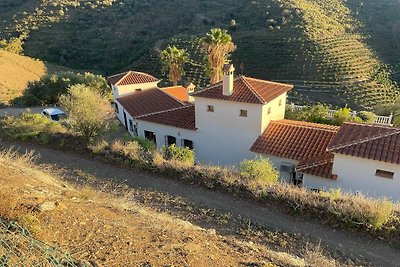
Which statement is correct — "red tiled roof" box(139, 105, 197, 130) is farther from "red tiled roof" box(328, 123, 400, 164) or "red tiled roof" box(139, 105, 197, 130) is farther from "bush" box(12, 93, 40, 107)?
"bush" box(12, 93, 40, 107)

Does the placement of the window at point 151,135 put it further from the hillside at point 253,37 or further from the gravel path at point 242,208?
the hillside at point 253,37

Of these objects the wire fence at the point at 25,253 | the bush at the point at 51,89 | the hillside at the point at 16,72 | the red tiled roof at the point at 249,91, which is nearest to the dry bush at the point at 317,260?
the wire fence at the point at 25,253

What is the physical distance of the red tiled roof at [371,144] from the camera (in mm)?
13742

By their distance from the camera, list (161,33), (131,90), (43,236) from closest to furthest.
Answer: (43,236) → (131,90) → (161,33)

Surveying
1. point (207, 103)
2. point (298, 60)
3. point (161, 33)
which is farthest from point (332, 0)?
point (207, 103)

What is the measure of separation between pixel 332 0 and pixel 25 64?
49.2m

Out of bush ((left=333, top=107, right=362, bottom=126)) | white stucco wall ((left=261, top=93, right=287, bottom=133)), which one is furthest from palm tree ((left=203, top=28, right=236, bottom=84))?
white stucco wall ((left=261, top=93, right=287, bottom=133))

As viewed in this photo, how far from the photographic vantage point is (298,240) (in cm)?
1002

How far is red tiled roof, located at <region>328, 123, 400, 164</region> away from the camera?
13.7 metres

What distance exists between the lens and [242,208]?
38.3 ft

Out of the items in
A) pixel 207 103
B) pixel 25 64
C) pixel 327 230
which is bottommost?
pixel 25 64

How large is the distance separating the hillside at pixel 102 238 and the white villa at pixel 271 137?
19.8ft

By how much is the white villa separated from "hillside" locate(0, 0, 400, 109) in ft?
62.4

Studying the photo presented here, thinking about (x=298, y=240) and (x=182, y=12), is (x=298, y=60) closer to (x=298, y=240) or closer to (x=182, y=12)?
(x=182, y=12)
